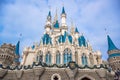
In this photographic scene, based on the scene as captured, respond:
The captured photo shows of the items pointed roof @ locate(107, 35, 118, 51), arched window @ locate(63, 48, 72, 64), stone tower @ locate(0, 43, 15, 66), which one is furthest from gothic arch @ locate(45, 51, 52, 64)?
pointed roof @ locate(107, 35, 118, 51)

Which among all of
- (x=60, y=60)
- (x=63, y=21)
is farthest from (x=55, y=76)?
(x=63, y=21)

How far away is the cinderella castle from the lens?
31578 millimetres

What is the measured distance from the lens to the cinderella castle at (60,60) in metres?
31.6

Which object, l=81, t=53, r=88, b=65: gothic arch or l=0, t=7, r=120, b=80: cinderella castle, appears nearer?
l=0, t=7, r=120, b=80: cinderella castle

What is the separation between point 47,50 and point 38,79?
1702 cm

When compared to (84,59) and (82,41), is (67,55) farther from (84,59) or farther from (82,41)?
(82,41)

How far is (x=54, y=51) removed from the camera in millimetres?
46750

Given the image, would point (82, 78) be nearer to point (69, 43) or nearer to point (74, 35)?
point (69, 43)

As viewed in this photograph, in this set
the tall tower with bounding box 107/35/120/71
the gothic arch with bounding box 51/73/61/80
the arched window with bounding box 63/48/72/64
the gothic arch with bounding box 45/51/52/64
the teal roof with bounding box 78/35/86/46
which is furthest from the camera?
the teal roof with bounding box 78/35/86/46

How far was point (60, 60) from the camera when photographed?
45.2m

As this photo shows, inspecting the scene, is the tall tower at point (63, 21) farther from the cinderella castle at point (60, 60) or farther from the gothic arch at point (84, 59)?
the gothic arch at point (84, 59)

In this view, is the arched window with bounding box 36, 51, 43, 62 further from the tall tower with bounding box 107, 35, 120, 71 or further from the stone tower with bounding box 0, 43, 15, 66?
the tall tower with bounding box 107, 35, 120, 71

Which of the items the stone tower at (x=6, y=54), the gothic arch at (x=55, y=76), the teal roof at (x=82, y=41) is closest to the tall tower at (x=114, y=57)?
the teal roof at (x=82, y=41)

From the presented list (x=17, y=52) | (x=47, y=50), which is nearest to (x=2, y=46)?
(x=17, y=52)
